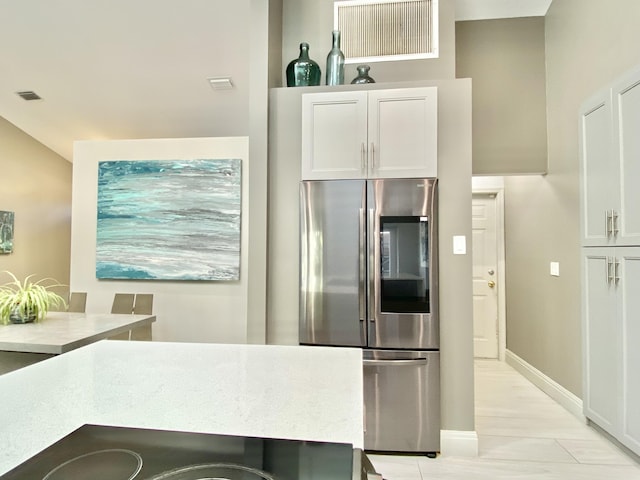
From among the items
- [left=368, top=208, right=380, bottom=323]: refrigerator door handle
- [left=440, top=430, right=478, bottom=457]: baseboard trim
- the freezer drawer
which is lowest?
[left=440, top=430, right=478, bottom=457]: baseboard trim

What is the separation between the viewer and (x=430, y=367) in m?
2.27

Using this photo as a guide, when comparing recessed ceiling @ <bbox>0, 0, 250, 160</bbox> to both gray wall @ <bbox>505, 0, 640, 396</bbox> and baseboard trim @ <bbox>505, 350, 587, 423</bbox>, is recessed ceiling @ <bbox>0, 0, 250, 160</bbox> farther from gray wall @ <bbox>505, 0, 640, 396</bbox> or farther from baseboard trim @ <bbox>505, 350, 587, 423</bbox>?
baseboard trim @ <bbox>505, 350, 587, 423</bbox>

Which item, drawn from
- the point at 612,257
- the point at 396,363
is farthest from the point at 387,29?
the point at 396,363

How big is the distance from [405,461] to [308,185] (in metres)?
1.86

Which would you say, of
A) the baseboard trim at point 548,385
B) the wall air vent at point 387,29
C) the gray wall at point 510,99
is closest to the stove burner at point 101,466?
the wall air vent at point 387,29

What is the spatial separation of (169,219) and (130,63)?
1.71m

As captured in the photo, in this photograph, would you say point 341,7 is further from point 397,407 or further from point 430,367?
point 397,407

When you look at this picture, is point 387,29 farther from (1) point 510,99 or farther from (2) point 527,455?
(2) point 527,455

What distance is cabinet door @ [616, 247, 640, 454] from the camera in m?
2.10

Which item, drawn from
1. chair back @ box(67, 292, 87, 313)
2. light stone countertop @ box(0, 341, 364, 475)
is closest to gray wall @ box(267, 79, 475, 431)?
light stone countertop @ box(0, 341, 364, 475)

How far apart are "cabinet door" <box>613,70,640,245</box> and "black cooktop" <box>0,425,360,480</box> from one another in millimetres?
2413

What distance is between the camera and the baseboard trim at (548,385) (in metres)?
2.81

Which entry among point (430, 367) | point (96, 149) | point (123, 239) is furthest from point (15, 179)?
point (430, 367)

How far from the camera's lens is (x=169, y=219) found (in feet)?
12.5
